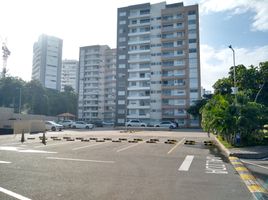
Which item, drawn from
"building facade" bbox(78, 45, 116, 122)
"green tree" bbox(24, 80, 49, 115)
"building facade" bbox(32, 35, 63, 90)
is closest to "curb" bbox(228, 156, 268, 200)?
"green tree" bbox(24, 80, 49, 115)

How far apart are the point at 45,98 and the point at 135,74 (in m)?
28.6

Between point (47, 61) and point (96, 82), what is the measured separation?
62.3 m

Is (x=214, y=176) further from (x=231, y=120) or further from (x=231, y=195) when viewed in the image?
(x=231, y=120)

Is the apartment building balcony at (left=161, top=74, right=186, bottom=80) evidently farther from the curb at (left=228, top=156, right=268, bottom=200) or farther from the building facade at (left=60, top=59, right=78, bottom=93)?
the building facade at (left=60, top=59, right=78, bottom=93)

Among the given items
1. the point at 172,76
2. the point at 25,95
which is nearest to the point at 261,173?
the point at 172,76

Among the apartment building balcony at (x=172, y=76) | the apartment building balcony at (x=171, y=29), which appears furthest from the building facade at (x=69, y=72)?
the apartment building balcony at (x=172, y=76)

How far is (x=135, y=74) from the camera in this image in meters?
74.2

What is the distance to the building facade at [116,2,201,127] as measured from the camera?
6675cm

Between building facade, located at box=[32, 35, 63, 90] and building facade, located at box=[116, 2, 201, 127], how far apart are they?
85.0 metres

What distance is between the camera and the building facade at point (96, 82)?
99500mm

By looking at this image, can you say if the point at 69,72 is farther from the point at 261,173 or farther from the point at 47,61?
the point at 261,173

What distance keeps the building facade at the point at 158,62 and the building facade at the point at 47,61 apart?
8501 centimetres

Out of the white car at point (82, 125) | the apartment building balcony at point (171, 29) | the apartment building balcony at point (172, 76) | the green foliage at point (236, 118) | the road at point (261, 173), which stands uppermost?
the apartment building balcony at point (171, 29)

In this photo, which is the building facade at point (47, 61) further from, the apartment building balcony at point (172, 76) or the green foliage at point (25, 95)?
the apartment building balcony at point (172, 76)
